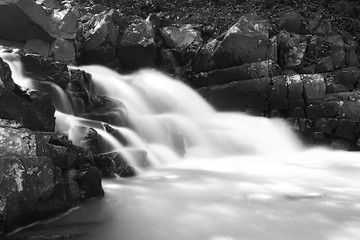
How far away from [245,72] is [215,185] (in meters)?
7.57

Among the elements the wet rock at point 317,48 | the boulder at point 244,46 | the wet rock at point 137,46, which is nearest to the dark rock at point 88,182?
the boulder at point 244,46

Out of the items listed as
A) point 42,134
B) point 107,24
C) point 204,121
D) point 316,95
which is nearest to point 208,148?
point 204,121

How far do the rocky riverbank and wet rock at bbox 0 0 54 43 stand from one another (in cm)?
4

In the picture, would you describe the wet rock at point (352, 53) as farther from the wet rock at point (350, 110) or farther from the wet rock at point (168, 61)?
the wet rock at point (168, 61)

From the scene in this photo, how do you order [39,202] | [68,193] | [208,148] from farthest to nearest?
[208,148], [68,193], [39,202]

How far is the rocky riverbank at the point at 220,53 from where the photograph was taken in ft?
34.8

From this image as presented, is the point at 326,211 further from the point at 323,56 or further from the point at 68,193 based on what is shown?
the point at 323,56

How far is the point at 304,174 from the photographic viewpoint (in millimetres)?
7426

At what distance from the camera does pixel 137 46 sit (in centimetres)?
1452

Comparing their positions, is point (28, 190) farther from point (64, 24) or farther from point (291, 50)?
point (64, 24)

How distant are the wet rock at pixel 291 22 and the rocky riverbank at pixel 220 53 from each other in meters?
0.04

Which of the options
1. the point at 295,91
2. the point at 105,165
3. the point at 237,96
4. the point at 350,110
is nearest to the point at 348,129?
Result: the point at 350,110

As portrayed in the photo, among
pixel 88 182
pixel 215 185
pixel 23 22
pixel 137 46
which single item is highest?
pixel 23 22

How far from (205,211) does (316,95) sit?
8830 mm
